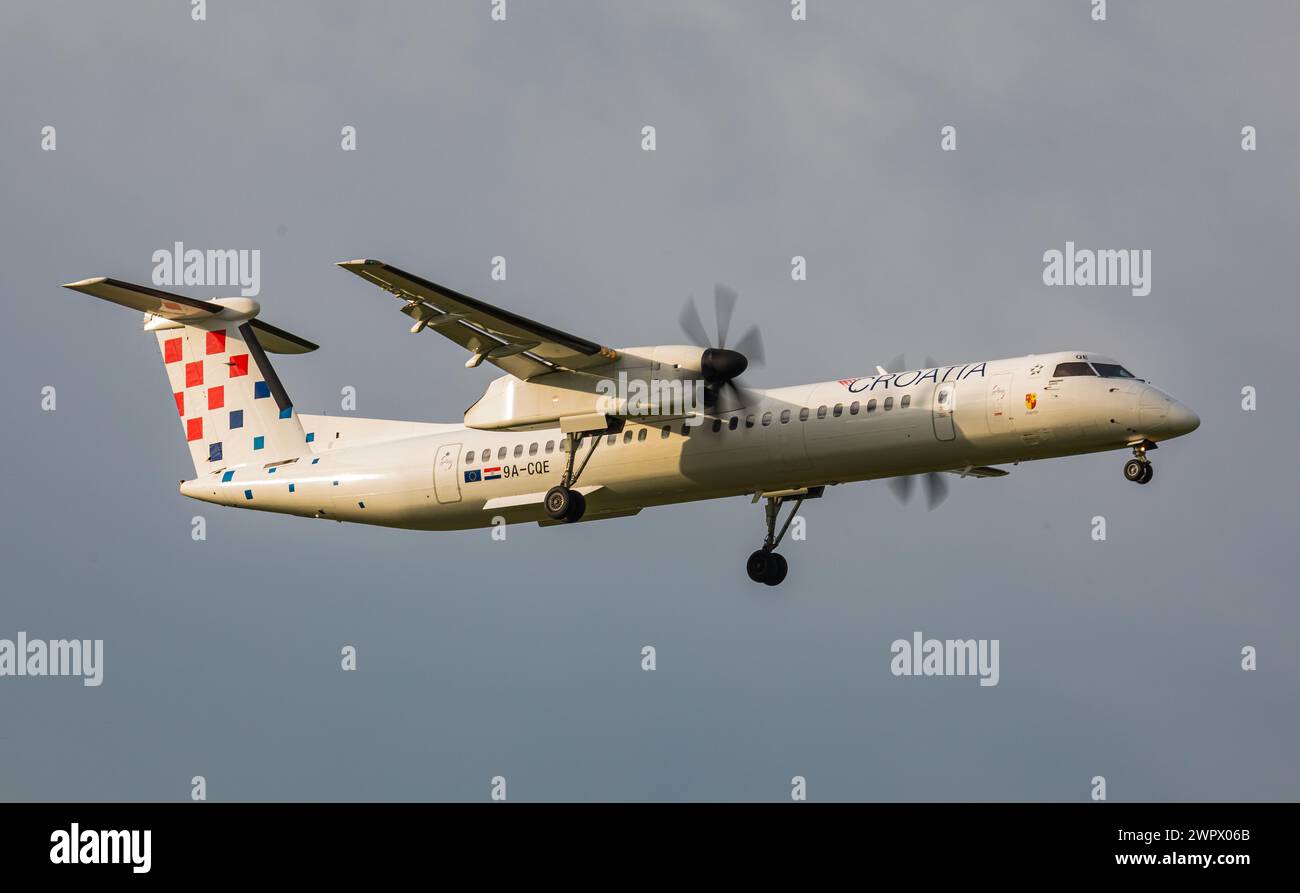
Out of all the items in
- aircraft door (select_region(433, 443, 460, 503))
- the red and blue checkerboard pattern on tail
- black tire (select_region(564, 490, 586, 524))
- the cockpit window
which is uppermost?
the red and blue checkerboard pattern on tail

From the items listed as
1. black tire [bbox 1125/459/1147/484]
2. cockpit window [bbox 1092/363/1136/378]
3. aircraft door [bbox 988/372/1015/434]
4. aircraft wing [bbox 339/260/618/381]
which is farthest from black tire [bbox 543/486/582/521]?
black tire [bbox 1125/459/1147/484]

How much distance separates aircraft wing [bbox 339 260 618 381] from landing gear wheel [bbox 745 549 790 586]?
14.7 feet

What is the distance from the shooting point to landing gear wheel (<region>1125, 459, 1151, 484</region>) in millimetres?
22812

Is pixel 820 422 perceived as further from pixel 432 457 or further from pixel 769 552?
pixel 432 457

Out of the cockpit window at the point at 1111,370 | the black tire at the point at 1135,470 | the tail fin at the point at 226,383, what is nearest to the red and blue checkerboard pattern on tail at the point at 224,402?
the tail fin at the point at 226,383

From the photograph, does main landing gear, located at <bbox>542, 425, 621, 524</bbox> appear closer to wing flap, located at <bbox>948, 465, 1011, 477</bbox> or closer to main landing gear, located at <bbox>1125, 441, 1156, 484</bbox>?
wing flap, located at <bbox>948, 465, 1011, 477</bbox>

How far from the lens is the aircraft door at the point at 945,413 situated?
78.3 feet

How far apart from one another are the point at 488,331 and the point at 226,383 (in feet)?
22.4

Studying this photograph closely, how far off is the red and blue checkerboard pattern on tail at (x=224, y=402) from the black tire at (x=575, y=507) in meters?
5.45

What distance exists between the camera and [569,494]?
84.6 feet

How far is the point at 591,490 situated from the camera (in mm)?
26094

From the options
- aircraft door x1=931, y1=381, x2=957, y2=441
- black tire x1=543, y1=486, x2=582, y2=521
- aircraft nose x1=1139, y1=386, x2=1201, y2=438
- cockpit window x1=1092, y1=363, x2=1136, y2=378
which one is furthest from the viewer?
black tire x1=543, y1=486, x2=582, y2=521

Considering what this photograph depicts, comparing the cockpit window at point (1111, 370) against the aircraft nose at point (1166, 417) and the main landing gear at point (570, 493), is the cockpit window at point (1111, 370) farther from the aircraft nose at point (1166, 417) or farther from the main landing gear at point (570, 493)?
the main landing gear at point (570, 493)

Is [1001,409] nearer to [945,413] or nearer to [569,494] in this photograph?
[945,413]
